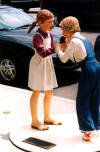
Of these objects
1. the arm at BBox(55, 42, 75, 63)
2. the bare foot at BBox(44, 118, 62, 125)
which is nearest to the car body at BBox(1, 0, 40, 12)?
the bare foot at BBox(44, 118, 62, 125)

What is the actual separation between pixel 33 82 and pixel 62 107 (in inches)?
65.8

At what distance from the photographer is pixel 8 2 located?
21406mm

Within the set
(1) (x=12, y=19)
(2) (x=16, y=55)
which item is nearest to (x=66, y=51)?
(2) (x=16, y=55)

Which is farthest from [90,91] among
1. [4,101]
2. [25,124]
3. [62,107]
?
[4,101]

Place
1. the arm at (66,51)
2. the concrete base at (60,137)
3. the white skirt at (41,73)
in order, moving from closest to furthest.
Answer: the arm at (66,51)
the concrete base at (60,137)
the white skirt at (41,73)

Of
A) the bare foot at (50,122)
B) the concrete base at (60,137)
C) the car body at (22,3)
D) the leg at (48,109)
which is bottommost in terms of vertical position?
the car body at (22,3)

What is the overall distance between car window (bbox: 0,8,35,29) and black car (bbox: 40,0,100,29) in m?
7.51

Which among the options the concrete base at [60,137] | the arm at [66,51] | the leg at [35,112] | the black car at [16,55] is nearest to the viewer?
the arm at [66,51]

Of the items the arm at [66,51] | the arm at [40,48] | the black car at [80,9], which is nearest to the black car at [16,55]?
the arm at [40,48]

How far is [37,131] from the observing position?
4973 mm

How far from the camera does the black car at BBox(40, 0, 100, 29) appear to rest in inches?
657

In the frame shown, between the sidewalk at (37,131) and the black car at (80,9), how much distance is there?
33.4 feet

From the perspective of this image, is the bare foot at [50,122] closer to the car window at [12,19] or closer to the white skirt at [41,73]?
the white skirt at [41,73]

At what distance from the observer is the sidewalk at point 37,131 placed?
4.53 meters
